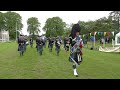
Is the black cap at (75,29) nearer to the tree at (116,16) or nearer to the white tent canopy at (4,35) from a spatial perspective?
the tree at (116,16)

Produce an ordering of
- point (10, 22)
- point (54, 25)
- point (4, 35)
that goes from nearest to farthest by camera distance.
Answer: point (10, 22) < point (4, 35) < point (54, 25)

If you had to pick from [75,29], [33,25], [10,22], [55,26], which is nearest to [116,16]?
[55,26]

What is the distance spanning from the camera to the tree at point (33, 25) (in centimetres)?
13900

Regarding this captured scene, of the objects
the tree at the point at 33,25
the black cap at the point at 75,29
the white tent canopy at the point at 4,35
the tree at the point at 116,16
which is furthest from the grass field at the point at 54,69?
the tree at the point at 33,25

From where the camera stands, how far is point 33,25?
5546 inches

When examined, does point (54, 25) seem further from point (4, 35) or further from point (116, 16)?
point (116, 16)

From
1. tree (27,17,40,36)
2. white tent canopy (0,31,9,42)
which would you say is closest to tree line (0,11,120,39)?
tree (27,17,40,36)

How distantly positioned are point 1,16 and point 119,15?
5196 cm

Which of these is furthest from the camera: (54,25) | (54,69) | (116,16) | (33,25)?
(33,25)

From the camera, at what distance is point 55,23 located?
141 m

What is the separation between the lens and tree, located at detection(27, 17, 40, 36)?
139 metres

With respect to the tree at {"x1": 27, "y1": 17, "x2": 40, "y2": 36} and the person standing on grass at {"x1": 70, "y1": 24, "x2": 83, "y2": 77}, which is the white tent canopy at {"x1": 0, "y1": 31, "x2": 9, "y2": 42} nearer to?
the tree at {"x1": 27, "y1": 17, "x2": 40, "y2": 36}

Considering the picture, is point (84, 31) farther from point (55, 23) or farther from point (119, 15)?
point (55, 23)
